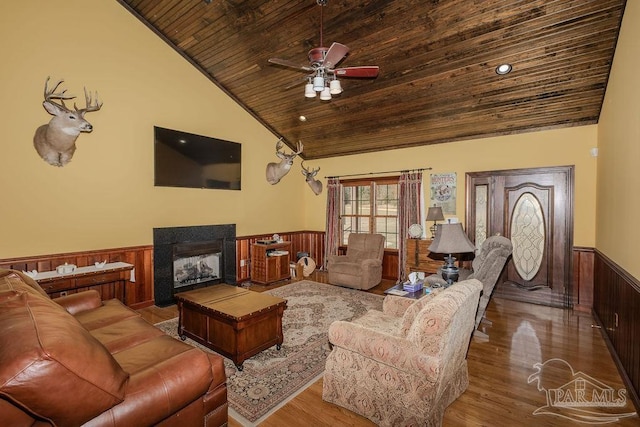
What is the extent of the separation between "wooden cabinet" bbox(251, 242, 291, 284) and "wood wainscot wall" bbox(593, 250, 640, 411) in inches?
191

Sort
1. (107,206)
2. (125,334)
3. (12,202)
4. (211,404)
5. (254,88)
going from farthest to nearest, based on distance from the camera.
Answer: (254,88), (107,206), (12,202), (125,334), (211,404)

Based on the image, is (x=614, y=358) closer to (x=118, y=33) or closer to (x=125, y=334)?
(x=125, y=334)

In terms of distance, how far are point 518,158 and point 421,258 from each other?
231 cm

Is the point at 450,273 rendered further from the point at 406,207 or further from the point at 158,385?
the point at 158,385

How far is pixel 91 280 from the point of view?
3.71 meters

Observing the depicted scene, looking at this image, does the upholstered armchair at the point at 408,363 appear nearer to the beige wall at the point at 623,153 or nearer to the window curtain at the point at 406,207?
the beige wall at the point at 623,153

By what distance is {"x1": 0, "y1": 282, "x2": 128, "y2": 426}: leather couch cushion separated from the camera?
3.34 feet

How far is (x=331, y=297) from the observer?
4.99 m

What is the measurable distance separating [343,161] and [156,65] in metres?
4.04

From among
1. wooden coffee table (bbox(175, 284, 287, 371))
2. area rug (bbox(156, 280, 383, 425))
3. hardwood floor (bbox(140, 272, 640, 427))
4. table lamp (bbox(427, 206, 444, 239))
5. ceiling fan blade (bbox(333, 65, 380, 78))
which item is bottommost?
hardwood floor (bbox(140, 272, 640, 427))

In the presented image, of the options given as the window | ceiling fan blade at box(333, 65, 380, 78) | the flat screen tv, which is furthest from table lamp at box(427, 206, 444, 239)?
the flat screen tv

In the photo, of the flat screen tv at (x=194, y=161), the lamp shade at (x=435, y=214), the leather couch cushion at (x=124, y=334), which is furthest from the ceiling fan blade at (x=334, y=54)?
the lamp shade at (x=435, y=214)

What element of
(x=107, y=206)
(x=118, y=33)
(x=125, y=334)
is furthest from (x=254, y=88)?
(x=125, y=334)

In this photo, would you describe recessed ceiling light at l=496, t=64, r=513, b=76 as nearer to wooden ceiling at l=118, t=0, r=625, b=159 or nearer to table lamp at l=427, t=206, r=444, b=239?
wooden ceiling at l=118, t=0, r=625, b=159
